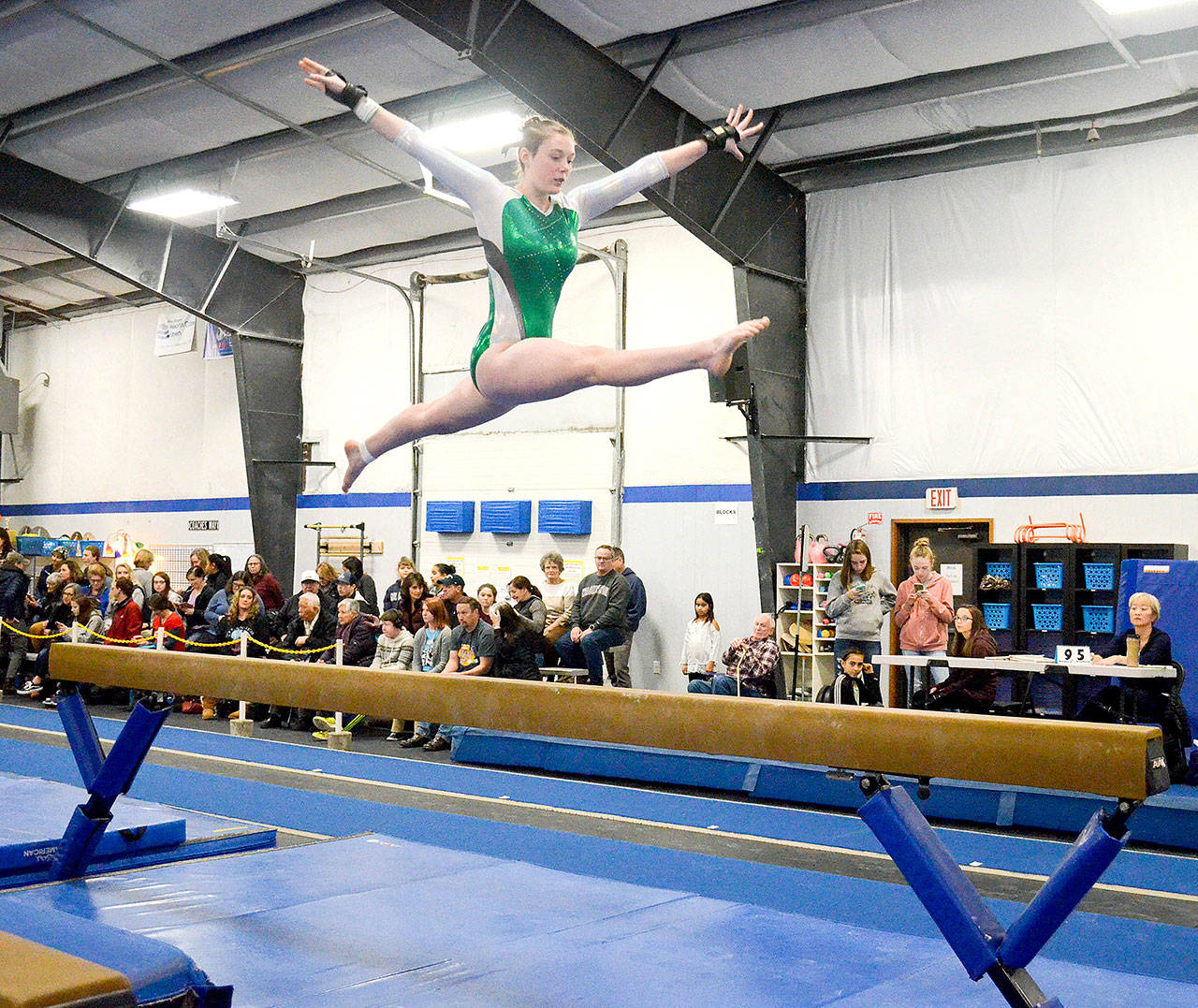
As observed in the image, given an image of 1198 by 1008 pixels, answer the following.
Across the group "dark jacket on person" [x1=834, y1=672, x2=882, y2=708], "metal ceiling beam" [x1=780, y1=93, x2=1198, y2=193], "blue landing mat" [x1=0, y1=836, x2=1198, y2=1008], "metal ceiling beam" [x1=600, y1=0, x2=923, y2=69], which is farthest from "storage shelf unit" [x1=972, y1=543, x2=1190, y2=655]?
"blue landing mat" [x1=0, y1=836, x2=1198, y2=1008]

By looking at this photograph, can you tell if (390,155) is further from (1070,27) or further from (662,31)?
(1070,27)

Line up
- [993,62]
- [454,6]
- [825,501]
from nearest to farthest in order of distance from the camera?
[454,6], [993,62], [825,501]

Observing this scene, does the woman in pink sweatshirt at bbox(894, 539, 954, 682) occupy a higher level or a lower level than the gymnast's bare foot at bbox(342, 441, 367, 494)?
lower

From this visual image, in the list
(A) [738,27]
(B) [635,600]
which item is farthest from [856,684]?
(A) [738,27]

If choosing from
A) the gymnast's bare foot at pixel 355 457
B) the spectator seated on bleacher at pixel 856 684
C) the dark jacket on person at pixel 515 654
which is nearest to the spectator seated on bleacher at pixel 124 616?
the dark jacket on person at pixel 515 654

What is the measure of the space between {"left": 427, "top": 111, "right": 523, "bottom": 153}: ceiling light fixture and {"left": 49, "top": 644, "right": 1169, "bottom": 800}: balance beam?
6.36 metres

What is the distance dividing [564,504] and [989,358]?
14.7 feet

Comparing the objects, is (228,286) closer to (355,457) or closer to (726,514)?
(726,514)

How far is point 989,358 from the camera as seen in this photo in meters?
10.3

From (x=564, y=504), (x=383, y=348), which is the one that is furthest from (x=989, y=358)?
(x=383, y=348)

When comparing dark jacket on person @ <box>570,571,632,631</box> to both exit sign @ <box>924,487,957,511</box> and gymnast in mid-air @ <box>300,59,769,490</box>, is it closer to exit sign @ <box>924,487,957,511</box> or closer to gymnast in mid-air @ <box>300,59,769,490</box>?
exit sign @ <box>924,487,957,511</box>

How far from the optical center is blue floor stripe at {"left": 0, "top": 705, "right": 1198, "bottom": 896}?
6.00 metres

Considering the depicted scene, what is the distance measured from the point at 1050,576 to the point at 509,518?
563 cm

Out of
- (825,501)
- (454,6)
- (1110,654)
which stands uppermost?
(454,6)
